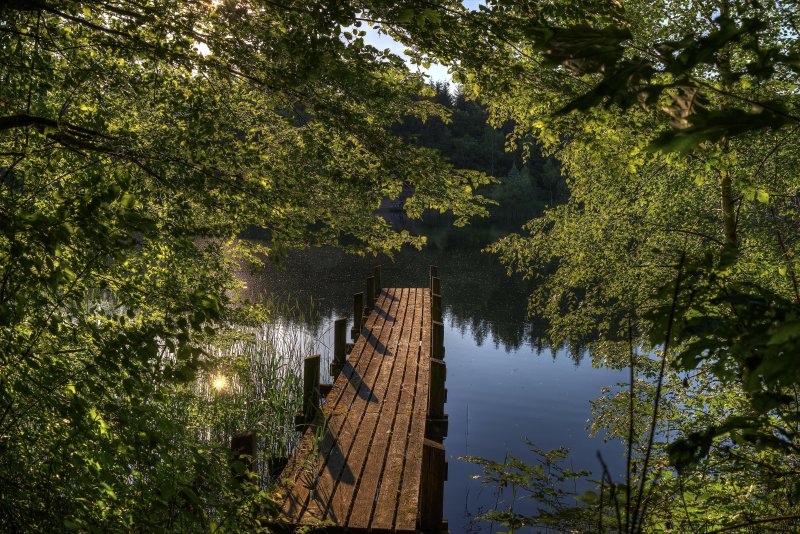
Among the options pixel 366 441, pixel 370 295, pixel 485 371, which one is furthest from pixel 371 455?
pixel 485 371

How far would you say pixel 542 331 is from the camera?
2144cm

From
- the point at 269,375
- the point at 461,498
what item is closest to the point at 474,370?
the point at 461,498

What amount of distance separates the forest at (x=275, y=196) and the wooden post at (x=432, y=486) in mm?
979

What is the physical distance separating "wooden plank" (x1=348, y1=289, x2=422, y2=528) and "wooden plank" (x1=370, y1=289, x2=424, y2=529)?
0.02m

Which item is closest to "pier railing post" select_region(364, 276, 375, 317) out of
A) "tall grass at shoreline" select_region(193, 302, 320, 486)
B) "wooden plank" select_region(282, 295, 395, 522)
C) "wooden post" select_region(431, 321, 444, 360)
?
"wooden plank" select_region(282, 295, 395, 522)

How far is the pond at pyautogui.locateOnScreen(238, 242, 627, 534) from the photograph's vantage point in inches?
475

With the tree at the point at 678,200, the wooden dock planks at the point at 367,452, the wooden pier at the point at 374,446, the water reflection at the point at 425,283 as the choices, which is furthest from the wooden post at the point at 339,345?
the water reflection at the point at 425,283

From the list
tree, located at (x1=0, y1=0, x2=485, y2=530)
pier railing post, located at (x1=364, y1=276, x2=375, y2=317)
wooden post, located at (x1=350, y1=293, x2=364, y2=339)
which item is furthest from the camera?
pier railing post, located at (x1=364, y1=276, x2=375, y2=317)

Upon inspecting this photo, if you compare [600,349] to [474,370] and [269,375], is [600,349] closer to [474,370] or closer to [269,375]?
[269,375]

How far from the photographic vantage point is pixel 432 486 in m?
5.06

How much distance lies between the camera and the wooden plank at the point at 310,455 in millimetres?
5206

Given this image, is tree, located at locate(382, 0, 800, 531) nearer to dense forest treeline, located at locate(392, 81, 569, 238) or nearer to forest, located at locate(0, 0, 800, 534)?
forest, located at locate(0, 0, 800, 534)

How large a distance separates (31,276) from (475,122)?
7899 cm

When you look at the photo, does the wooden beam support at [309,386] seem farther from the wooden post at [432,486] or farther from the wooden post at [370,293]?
the wooden post at [370,293]
